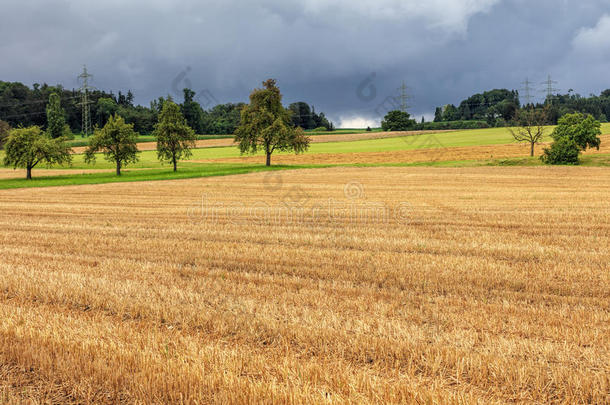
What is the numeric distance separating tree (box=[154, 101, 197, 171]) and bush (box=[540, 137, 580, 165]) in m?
52.3

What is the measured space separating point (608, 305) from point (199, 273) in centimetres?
773

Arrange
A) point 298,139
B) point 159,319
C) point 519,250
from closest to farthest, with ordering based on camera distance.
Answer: point 159,319
point 519,250
point 298,139

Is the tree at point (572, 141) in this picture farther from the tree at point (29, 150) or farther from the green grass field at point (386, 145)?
the tree at point (29, 150)

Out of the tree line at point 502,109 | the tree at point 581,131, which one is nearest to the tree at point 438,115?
the tree line at point 502,109

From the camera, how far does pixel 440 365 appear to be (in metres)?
5.01

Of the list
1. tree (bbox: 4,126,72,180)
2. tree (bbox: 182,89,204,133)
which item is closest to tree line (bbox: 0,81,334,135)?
tree (bbox: 182,89,204,133)

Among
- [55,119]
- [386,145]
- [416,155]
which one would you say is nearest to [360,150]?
[386,145]

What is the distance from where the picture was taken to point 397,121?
114 meters

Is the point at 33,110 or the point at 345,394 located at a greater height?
the point at 33,110

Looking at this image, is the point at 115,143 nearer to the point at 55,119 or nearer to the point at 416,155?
the point at 416,155

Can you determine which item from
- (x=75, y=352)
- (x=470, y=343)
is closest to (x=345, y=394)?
(x=470, y=343)

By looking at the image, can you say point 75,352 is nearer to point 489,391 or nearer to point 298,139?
point 489,391

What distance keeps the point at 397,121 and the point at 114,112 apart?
292 ft

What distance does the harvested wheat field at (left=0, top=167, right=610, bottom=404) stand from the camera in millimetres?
4562
